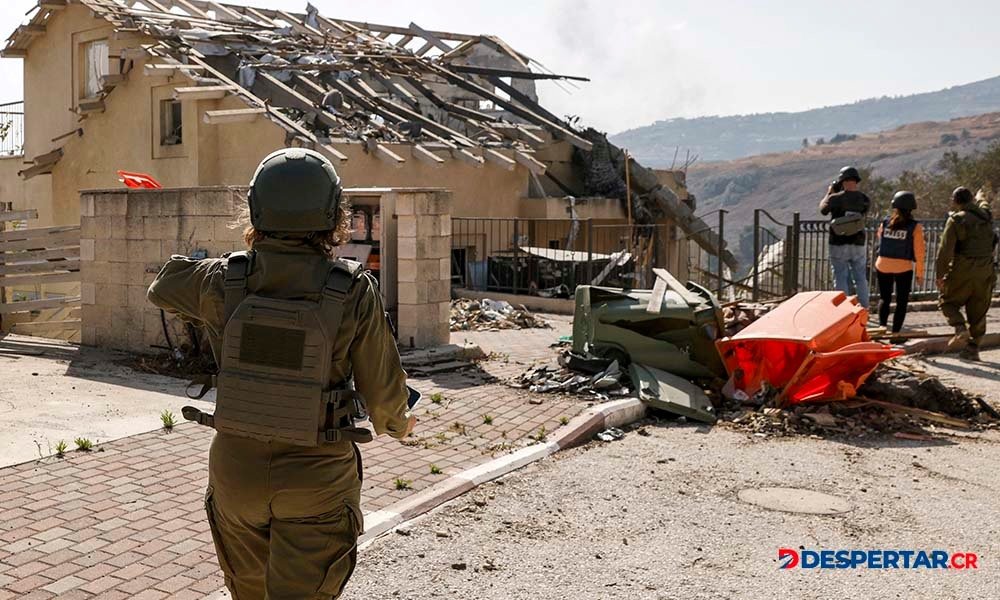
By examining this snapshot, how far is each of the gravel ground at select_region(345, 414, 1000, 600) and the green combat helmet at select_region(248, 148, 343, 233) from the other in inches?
79.2

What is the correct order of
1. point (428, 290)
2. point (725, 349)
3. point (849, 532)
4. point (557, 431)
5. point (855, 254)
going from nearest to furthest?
point (849, 532), point (557, 431), point (725, 349), point (428, 290), point (855, 254)

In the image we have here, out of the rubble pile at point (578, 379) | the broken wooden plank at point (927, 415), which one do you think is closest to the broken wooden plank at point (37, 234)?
the rubble pile at point (578, 379)

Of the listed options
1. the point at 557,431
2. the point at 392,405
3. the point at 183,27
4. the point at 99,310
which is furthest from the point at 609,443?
the point at 183,27

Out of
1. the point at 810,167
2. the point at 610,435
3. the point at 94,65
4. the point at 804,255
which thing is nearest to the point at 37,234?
the point at 610,435

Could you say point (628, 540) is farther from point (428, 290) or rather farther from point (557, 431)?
point (428, 290)

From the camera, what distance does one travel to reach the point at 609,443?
732 centimetres

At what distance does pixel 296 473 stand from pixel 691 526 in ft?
10.0

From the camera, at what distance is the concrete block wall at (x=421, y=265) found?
10.4m

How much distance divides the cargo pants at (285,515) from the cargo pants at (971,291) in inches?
387

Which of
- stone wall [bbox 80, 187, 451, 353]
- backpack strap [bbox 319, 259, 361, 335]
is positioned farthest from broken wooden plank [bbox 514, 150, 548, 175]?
backpack strap [bbox 319, 259, 361, 335]

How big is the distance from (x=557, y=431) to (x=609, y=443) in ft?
1.31

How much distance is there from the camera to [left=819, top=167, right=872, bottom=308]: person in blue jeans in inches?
479

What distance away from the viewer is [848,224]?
39.8ft

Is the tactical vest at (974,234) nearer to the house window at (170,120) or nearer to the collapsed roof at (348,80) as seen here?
the collapsed roof at (348,80)
